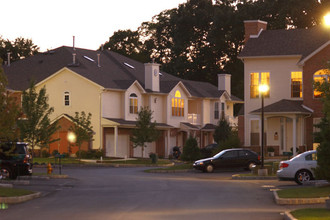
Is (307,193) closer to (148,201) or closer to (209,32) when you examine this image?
(148,201)

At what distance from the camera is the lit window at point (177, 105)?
7688cm

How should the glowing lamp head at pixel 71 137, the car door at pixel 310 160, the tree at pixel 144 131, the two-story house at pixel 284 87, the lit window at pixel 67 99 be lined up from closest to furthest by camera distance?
1. the car door at pixel 310 160
2. the two-story house at pixel 284 87
3. the tree at pixel 144 131
4. the glowing lamp head at pixel 71 137
5. the lit window at pixel 67 99

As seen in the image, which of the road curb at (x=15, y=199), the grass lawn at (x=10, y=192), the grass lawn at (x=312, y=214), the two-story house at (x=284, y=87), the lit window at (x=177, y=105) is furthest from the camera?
the lit window at (x=177, y=105)

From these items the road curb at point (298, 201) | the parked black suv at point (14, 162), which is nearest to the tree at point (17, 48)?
the parked black suv at point (14, 162)

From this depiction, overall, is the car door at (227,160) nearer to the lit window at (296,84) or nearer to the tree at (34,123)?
the lit window at (296,84)

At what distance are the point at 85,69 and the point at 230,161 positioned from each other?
90.4 feet

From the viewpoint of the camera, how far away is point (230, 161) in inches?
1820

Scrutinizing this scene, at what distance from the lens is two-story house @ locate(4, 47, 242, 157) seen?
67.8m

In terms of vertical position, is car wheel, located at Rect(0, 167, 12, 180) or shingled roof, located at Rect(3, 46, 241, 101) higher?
shingled roof, located at Rect(3, 46, 241, 101)

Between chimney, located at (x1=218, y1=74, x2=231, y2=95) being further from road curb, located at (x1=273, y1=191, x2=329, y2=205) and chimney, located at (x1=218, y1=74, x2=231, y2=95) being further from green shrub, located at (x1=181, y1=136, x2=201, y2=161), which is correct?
road curb, located at (x1=273, y1=191, x2=329, y2=205)

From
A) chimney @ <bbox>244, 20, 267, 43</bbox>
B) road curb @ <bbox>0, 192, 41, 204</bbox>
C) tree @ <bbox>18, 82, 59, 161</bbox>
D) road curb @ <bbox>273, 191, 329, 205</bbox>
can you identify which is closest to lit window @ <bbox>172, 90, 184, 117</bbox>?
chimney @ <bbox>244, 20, 267, 43</bbox>

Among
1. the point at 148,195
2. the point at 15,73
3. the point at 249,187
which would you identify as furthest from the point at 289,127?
the point at 15,73

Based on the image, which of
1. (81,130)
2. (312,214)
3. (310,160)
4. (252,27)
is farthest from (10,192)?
(252,27)

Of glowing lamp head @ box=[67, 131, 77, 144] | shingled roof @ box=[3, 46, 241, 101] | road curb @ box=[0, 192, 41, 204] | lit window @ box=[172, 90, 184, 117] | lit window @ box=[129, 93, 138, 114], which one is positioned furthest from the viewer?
lit window @ box=[172, 90, 184, 117]
